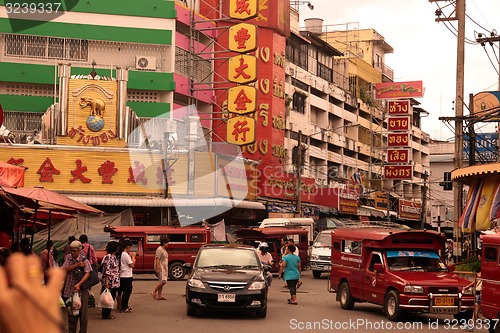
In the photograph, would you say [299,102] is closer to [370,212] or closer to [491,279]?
[370,212]

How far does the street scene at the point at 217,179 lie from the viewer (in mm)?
17516

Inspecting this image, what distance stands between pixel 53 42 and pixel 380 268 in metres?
32.5

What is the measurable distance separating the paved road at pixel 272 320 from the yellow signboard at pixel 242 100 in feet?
76.7

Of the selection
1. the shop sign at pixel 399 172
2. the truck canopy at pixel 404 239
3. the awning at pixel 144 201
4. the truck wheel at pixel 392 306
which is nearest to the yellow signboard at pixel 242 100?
the awning at pixel 144 201

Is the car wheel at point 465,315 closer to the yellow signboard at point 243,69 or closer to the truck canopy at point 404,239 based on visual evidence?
the truck canopy at point 404,239

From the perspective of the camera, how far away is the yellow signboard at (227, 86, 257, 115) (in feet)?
148

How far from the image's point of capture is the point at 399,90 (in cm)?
6531

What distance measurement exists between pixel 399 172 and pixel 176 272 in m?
33.1

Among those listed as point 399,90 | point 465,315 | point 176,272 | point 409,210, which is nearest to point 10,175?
point 465,315

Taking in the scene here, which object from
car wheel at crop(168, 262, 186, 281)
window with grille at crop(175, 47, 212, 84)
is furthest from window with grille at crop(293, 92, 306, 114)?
car wheel at crop(168, 262, 186, 281)

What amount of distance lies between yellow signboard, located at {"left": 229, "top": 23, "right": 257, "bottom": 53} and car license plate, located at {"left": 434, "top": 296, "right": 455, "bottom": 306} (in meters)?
29.2

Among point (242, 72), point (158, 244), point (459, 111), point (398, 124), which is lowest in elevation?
point (158, 244)

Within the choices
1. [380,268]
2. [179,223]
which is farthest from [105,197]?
[380,268]

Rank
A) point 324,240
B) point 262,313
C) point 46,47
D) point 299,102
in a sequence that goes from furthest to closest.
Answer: point 299,102
point 46,47
point 324,240
point 262,313
